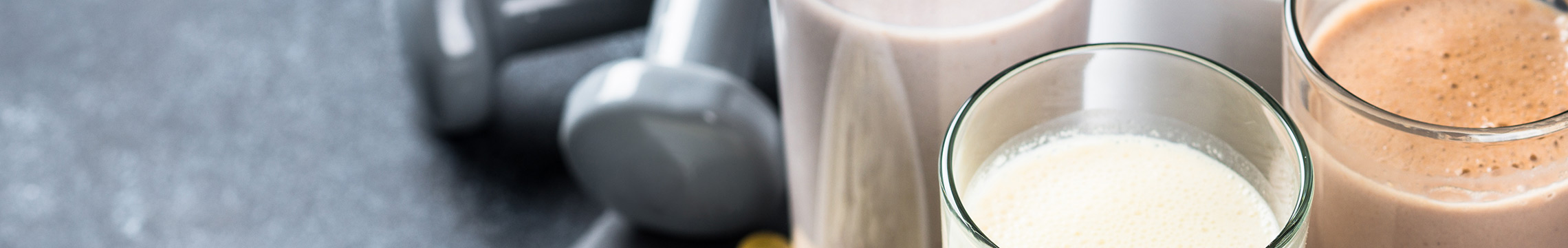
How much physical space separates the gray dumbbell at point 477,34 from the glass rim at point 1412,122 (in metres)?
0.44

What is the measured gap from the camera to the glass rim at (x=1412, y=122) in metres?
0.17

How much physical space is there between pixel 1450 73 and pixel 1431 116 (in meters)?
0.01

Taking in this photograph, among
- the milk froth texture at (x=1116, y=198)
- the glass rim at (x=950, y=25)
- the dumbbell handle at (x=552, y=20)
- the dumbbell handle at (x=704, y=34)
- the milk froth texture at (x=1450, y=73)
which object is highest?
the dumbbell handle at (x=552, y=20)

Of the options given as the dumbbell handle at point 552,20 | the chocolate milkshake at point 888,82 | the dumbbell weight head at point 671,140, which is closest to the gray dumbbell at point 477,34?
the dumbbell handle at point 552,20

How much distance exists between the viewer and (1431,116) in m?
0.19

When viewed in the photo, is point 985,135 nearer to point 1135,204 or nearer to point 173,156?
point 1135,204

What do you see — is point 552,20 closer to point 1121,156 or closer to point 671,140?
point 671,140

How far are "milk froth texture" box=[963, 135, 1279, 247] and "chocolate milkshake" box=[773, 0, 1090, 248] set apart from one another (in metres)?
0.02

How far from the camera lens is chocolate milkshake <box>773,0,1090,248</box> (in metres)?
0.22

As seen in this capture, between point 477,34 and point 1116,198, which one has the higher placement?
point 477,34

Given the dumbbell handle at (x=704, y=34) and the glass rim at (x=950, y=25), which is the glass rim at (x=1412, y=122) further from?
the dumbbell handle at (x=704, y=34)

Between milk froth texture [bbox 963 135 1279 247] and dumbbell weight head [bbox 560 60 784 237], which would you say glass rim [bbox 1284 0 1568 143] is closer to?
milk froth texture [bbox 963 135 1279 247]

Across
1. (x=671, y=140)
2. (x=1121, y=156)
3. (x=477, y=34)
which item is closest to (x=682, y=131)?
(x=671, y=140)

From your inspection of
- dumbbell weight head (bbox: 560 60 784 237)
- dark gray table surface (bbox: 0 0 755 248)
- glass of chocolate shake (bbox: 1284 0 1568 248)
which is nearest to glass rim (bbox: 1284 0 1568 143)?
glass of chocolate shake (bbox: 1284 0 1568 248)
